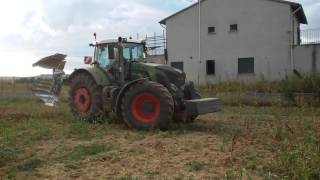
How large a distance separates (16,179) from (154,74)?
652cm

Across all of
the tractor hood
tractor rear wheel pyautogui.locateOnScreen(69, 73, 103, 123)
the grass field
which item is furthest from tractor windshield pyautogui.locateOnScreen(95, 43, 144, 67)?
the tractor hood

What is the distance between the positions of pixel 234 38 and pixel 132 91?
22.6m

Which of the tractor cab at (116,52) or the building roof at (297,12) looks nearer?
the tractor cab at (116,52)

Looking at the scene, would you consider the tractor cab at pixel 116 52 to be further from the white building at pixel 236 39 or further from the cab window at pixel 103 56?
the white building at pixel 236 39

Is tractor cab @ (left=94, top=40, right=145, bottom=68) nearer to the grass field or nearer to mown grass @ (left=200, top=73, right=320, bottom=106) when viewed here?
the grass field

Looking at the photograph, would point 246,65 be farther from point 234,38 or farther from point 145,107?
point 145,107

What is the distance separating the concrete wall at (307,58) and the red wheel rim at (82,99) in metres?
19.6

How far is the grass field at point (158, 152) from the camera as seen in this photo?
8312 mm

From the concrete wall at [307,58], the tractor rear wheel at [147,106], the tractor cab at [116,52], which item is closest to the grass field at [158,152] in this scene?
the tractor rear wheel at [147,106]

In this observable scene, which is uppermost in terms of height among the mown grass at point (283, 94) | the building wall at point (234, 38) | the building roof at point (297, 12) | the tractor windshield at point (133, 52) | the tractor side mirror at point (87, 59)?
the building roof at point (297, 12)

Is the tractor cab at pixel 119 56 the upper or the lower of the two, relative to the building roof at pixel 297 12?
lower

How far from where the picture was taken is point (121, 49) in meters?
15.2

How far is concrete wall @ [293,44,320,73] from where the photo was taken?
1284 inches

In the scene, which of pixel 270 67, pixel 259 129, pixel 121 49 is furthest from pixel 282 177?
pixel 270 67
